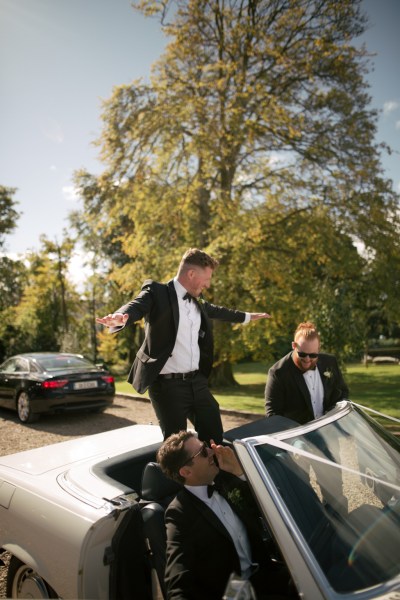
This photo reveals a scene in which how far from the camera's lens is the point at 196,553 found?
6.03ft

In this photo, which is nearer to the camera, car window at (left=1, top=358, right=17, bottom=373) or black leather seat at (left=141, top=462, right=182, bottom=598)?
black leather seat at (left=141, top=462, right=182, bottom=598)

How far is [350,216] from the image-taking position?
41.8 feet

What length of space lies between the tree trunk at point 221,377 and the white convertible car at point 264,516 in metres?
13.4

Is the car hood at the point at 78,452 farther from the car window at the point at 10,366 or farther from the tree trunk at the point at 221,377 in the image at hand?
the tree trunk at the point at 221,377

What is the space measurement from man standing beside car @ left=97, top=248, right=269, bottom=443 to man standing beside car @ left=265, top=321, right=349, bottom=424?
527mm

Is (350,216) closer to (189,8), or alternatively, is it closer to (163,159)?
(163,159)

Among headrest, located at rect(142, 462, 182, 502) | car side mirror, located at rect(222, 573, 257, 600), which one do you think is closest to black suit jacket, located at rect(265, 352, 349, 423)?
headrest, located at rect(142, 462, 182, 502)

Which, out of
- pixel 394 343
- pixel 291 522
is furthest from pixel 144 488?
pixel 394 343

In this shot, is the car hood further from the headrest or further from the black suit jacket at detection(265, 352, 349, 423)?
the black suit jacket at detection(265, 352, 349, 423)

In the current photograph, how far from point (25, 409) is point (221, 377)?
27.7ft

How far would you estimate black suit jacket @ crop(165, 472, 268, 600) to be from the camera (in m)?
1.72

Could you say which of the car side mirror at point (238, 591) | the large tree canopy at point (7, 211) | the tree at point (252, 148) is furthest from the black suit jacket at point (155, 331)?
the large tree canopy at point (7, 211)

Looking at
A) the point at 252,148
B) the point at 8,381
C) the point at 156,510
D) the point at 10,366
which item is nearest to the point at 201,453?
the point at 156,510

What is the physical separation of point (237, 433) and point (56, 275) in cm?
3036
